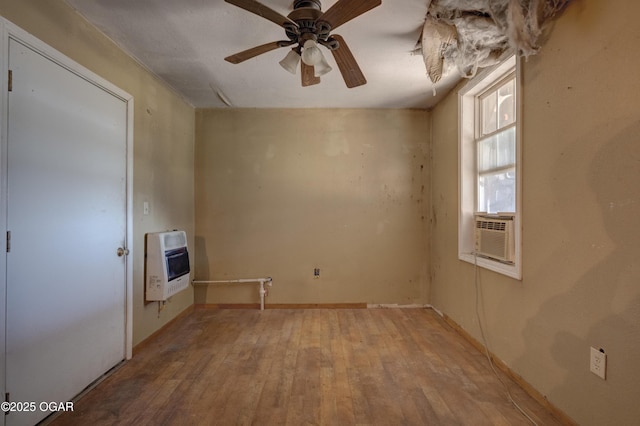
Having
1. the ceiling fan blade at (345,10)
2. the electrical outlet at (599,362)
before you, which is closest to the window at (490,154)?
the electrical outlet at (599,362)

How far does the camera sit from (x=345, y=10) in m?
1.57

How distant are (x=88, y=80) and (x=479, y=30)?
259 centimetres

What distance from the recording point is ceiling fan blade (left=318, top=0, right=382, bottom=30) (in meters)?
1.49

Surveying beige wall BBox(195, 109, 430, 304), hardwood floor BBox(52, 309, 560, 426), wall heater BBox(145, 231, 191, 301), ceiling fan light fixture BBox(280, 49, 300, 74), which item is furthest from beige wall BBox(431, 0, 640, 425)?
wall heater BBox(145, 231, 191, 301)

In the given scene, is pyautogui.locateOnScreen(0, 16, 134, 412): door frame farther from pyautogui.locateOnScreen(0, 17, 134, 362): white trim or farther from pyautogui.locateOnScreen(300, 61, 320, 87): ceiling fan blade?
pyautogui.locateOnScreen(300, 61, 320, 87): ceiling fan blade

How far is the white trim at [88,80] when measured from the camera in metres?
1.45

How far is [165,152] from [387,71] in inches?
90.7

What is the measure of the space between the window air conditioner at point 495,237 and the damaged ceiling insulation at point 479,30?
1.14m

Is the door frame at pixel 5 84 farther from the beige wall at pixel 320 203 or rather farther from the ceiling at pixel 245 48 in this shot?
the beige wall at pixel 320 203

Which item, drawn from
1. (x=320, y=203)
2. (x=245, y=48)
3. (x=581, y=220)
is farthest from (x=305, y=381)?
(x=245, y=48)

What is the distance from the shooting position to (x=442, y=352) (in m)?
2.52

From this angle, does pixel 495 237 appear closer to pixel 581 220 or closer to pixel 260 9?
pixel 581 220

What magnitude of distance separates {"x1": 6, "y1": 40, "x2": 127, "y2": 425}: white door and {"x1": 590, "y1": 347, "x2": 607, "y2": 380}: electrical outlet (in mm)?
2891

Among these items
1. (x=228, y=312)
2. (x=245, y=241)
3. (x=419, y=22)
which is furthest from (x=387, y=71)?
(x=228, y=312)
